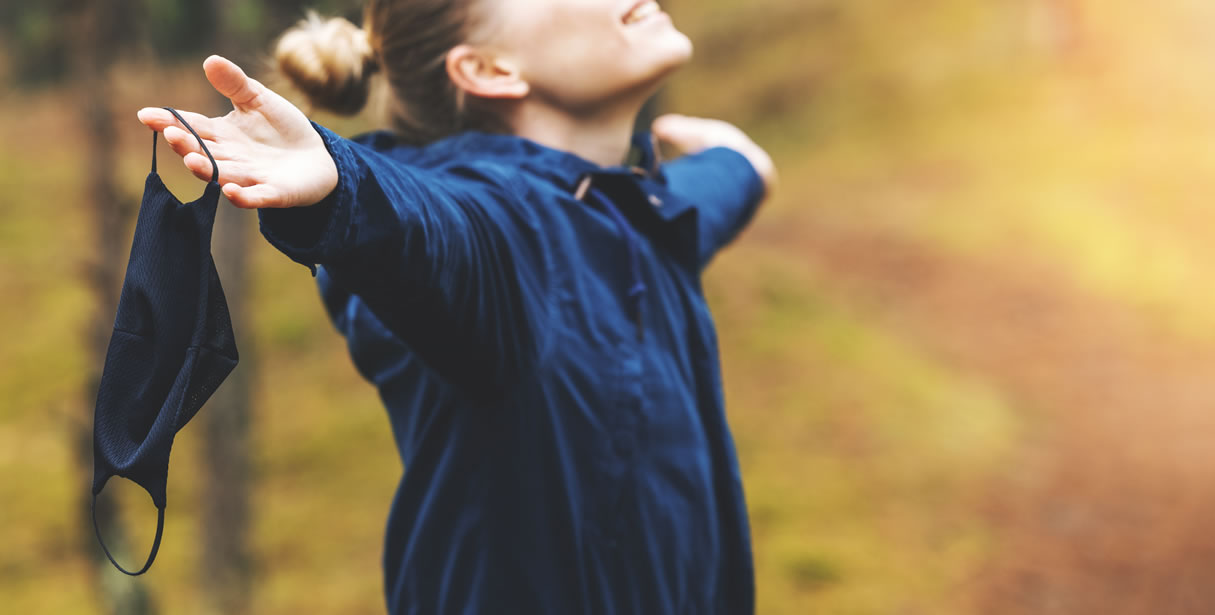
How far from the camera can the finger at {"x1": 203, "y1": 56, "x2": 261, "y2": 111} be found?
86 cm

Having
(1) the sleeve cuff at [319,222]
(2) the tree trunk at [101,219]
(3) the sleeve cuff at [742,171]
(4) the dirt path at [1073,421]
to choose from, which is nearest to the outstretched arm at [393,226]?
(1) the sleeve cuff at [319,222]

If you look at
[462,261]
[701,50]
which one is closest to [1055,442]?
[462,261]

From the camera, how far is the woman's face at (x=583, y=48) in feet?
4.84

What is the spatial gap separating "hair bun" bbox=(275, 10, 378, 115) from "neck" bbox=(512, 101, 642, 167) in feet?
0.85

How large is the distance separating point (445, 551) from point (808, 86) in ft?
33.9

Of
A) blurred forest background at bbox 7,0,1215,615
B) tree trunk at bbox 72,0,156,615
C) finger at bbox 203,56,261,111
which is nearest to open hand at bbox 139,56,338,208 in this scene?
finger at bbox 203,56,261,111

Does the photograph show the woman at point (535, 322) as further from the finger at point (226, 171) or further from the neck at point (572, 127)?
the finger at point (226, 171)

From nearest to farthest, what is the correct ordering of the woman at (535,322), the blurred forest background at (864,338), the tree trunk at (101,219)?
the woman at (535,322) < the tree trunk at (101,219) < the blurred forest background at (864,338)

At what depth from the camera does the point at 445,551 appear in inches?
55.9

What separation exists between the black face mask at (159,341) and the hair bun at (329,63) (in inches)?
24.8

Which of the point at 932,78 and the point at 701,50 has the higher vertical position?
the point at 932,78

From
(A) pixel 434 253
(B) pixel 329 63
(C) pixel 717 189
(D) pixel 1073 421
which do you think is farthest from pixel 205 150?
(D) pixel 1073 421

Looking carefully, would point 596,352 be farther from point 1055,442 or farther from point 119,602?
point 1055,442

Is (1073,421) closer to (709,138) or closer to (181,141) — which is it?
(709,138)
